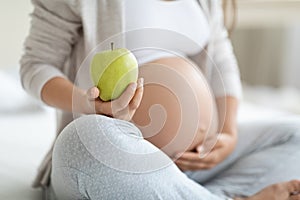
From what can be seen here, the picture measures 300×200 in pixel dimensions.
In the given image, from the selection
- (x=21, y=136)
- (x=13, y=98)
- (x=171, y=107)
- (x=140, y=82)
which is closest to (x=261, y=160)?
(x=171, y=107)

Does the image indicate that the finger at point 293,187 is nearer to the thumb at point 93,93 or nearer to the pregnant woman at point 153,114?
the pregnant woman at point 153,114

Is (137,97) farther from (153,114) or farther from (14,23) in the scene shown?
(14,23)

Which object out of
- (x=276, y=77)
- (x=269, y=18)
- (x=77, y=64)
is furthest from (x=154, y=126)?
(x=276, y=77)

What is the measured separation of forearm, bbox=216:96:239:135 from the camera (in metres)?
0.79

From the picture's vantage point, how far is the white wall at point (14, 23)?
770 millimetres

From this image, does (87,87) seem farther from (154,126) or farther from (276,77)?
(276,77)

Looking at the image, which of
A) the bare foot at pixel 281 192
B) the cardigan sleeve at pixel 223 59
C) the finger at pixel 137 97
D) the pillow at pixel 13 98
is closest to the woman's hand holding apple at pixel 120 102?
the finger at pixel 137 97

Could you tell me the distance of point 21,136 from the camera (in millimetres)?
1021

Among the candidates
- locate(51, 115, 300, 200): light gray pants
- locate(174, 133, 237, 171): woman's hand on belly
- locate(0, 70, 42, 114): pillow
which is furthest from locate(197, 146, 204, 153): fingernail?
locate(0, 70, 42, 114): pillow

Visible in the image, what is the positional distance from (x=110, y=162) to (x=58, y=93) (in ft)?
0.51

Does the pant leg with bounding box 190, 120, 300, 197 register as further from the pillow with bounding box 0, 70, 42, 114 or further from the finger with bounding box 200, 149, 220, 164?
the pillow with bounding box 0, 70, 42, 114

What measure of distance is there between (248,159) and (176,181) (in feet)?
0.77

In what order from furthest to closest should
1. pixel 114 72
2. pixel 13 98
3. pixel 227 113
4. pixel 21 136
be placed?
pixel 13 98
pixel 21 136
pixel 227 113
pixel 114 72

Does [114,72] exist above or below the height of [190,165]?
above
